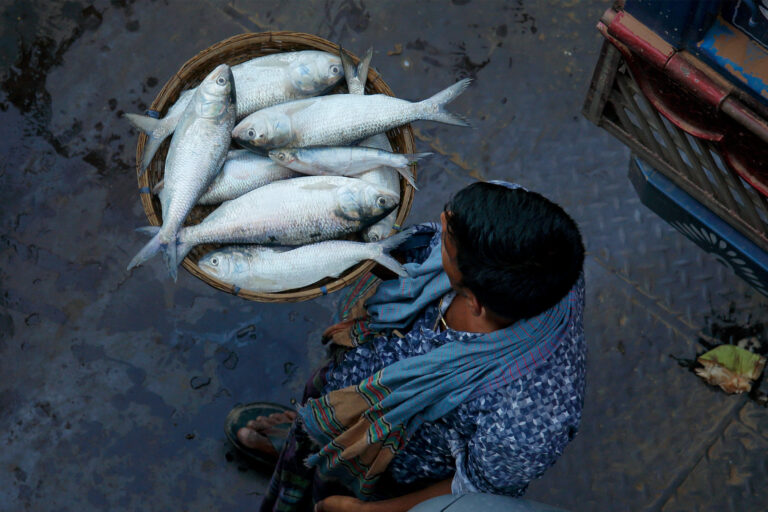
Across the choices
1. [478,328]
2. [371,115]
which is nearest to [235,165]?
[371,115]

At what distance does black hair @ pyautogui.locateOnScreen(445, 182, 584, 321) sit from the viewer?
5.02 feet

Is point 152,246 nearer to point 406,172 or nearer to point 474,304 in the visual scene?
point 406,172

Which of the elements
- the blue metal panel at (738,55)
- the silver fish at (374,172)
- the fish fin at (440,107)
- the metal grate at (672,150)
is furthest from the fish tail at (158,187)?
the blue metal panel at (738,55)

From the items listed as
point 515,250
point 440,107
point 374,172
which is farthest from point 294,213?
point 515,250

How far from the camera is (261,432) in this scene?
3.05 m

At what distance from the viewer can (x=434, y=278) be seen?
1952mm

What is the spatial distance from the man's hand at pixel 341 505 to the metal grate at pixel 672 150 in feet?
4.76

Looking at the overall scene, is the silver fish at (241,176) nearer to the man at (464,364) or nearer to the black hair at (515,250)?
the man at (464,364)

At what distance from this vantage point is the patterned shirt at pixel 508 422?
1.67m

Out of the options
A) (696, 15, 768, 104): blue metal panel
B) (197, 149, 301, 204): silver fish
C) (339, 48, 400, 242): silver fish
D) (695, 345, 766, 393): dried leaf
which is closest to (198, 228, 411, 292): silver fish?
(339, 48, 400, 242): silver fish

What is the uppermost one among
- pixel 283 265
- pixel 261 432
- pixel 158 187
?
pixel 158 187

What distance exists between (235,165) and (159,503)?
5.23 ft

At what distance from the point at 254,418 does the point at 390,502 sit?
1.15 metres

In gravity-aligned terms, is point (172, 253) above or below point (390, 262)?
below
